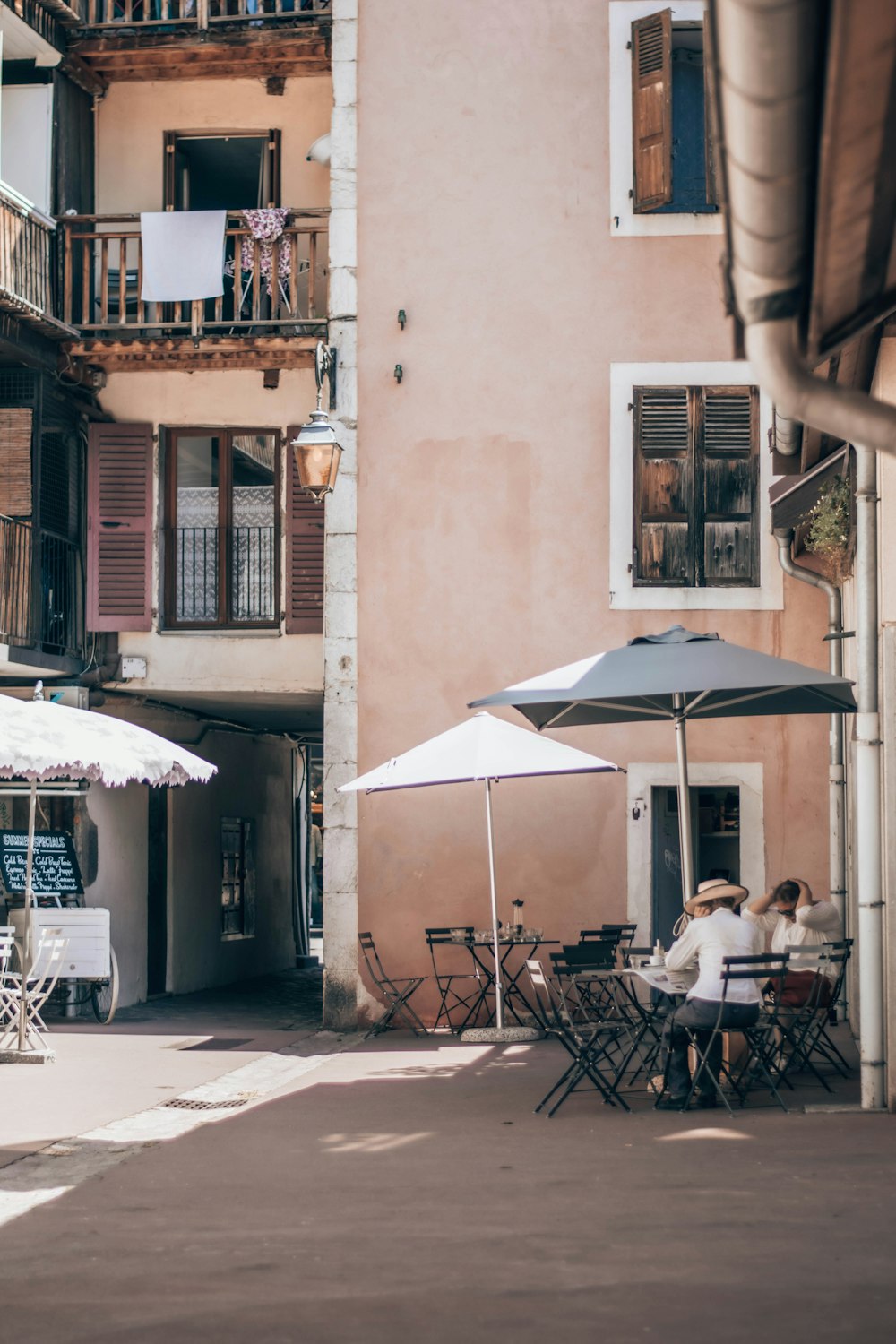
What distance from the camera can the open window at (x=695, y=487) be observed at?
13.8 metres

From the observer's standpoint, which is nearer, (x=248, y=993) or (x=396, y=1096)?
(x=396, y=1096)

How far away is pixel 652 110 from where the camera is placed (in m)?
13.9

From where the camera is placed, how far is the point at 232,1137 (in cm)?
839

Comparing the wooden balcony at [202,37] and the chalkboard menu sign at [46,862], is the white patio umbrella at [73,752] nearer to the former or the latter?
the chalkboard menu sign at [46,862]

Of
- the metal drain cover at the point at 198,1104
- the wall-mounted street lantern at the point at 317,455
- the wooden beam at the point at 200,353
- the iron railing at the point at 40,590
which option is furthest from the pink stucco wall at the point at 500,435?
the metal drain cover at the point at 198,1104

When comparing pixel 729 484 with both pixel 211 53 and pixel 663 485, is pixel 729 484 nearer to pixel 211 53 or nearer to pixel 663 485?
pixel 663 485

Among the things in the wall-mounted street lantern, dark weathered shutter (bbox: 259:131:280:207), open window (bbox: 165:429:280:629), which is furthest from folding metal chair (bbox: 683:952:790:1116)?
dark weathered shutter (bbox: 259:131:280:207)

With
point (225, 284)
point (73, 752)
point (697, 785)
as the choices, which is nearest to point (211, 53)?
point (225, 284)

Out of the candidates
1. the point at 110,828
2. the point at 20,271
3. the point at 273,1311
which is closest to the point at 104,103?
the point at 20,271

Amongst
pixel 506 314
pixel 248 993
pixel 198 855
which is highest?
pixel 506 314

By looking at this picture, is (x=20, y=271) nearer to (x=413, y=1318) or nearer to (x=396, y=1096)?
(x=396, y=1096)

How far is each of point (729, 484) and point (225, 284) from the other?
5.22m

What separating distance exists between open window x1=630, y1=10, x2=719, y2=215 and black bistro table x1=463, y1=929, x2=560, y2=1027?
237 inches

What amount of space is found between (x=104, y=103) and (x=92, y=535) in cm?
429
